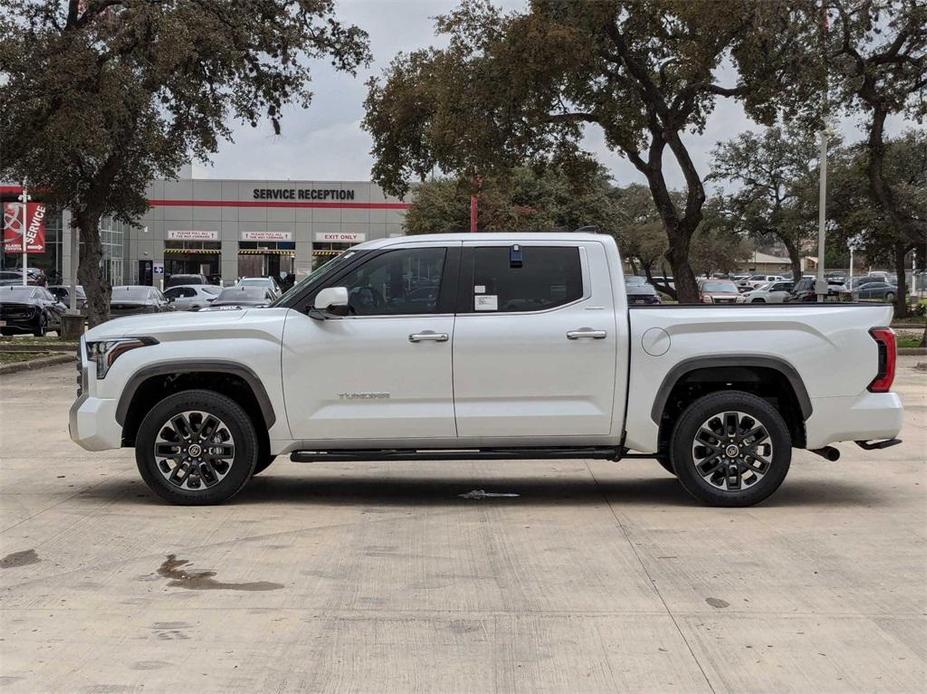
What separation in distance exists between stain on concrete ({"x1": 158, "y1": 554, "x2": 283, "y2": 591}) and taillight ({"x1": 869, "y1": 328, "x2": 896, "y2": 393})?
14.7 feet

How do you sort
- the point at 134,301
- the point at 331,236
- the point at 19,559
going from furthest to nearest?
the point at 331,236, the point at 134,301, the point at 19,559

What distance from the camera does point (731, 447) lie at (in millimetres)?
7484

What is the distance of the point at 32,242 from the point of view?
41406mm

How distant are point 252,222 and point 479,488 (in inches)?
2356

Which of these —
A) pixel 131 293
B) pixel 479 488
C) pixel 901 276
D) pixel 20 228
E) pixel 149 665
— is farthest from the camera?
pixel 901 276

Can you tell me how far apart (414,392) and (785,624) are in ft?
10.5

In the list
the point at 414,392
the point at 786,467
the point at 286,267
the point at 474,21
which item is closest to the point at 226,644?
the point at 414,392

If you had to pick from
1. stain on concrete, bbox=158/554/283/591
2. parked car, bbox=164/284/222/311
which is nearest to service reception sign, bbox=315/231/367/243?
parked car, bbox=164/284/222/311

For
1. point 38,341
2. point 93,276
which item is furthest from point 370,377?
point 38,341

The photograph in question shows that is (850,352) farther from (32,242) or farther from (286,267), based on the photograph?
(286,267)

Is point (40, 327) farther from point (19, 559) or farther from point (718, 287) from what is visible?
point (718, 287)

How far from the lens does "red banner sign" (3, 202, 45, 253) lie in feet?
133

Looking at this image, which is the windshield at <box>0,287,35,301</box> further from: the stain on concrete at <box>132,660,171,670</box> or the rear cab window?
the stain on concrete at <box>132,660,171,670</box>

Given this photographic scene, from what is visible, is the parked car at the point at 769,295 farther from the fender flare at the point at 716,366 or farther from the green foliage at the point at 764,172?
the fender flare at the point at 716,366
